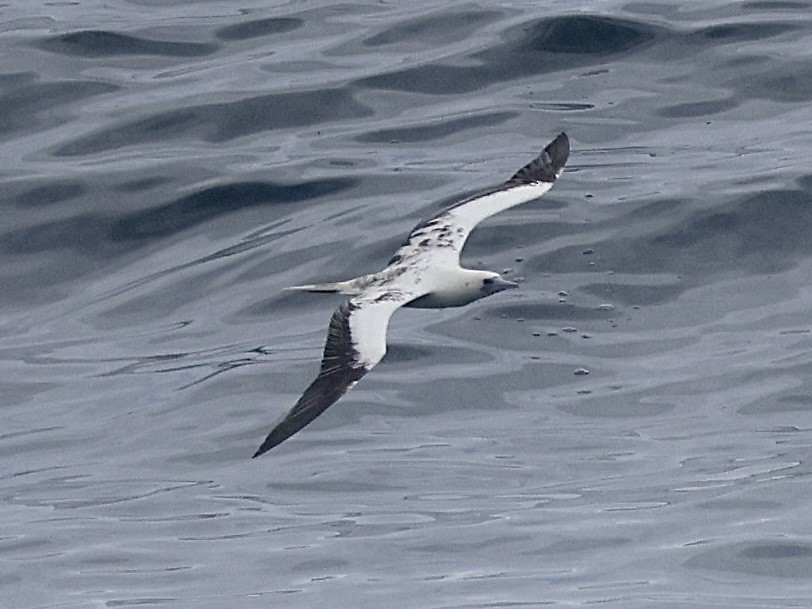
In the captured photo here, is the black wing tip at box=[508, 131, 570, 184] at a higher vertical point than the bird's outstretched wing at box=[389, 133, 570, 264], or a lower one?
higher

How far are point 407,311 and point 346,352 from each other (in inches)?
180

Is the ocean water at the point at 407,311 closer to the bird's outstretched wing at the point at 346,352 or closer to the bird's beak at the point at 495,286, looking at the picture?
the bird's outstretched wing at the point at 346,352

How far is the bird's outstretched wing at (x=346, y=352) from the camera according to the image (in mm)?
10837

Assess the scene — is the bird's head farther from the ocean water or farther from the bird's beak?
the ocean water

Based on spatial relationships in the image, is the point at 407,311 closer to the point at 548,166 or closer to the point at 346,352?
the point at 548,166

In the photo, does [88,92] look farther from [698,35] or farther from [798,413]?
[798,413]

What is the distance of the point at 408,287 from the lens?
41.7 feet

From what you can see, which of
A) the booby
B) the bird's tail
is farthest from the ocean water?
the bird's tail

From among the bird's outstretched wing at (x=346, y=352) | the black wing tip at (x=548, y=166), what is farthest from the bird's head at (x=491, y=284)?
the black wing tip at (x=548, y=166)

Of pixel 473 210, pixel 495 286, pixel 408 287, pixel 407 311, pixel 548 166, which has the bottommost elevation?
pixel 407 311

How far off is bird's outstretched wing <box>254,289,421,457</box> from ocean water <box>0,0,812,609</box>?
3.49ft

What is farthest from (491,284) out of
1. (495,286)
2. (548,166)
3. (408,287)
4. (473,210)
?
(548,166)

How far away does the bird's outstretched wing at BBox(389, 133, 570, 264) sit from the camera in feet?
45.2

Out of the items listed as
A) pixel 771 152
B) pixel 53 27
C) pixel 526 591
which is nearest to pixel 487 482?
pixel 526 591
